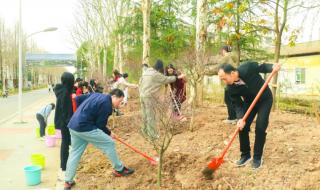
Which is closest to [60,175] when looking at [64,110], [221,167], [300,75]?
[64,110]

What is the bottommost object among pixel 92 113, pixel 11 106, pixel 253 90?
pixel 11 106

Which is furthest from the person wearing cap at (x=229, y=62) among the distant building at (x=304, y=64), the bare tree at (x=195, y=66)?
the distant building at (x=304, y=64)

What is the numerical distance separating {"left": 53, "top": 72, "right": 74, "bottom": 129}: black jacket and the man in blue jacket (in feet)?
3.36

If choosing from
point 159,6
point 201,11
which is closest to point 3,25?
point 159,6

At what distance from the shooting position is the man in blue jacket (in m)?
4.93

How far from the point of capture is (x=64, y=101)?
614cm

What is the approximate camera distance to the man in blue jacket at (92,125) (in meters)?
4.93

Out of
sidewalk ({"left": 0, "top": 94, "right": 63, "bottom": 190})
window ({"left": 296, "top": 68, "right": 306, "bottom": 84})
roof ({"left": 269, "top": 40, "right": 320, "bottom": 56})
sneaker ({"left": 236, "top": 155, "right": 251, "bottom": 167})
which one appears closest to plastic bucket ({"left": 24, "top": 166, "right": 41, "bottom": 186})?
sidewalk ({"left": 0, "top": 94, "right": 63, "bottom": 190})

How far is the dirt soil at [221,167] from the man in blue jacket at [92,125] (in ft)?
1.56

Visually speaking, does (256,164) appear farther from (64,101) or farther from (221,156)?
(64,101)

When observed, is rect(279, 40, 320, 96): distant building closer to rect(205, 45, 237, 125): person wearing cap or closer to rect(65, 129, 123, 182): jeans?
rect(205, 45, 237, 125): person wearing cap

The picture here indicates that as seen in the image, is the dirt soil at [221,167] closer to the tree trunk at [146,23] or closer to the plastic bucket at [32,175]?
the plastic bucket at [32,175]

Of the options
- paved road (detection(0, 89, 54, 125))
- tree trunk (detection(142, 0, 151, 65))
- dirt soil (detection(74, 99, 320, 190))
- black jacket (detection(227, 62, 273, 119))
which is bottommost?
paved road (detection(0, 89, 54, 125))

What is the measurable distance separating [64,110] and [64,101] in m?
0.16
